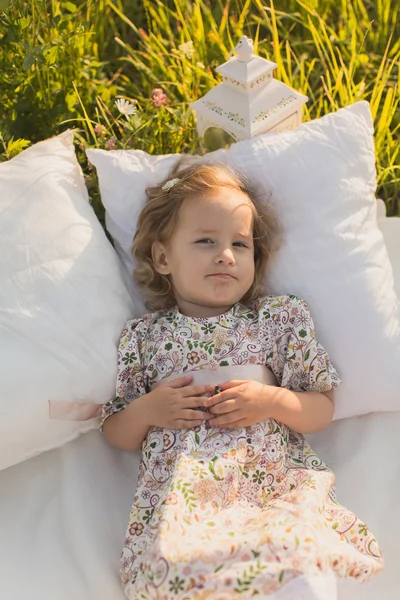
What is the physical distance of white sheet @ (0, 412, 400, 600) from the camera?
1.48 m

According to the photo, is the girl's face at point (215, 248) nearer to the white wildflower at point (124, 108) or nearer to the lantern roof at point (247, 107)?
the lantern roof at point (247, 107)

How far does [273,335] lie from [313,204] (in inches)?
14.3

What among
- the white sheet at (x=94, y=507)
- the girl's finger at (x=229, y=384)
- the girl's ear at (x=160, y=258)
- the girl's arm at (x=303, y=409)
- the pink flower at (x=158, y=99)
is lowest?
the white sheet at (x=94, y=507)

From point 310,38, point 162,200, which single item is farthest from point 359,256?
point 310,38

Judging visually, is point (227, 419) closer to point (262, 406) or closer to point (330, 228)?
point (262, 406)

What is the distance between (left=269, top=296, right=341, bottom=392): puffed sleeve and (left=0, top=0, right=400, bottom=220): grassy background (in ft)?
2.49

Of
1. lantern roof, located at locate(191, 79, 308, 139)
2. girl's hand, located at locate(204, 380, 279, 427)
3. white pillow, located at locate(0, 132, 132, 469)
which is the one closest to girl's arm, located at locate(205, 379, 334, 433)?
girl's hand, located at locate(204, 380, 279, 427)

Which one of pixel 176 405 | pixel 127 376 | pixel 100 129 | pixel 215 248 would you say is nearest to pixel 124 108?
pixel 100 129

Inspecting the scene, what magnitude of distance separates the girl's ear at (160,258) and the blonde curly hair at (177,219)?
0.05 ft

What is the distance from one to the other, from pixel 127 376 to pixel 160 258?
0.32m

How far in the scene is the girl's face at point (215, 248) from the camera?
1660 millimetres

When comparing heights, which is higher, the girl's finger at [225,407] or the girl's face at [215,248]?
the girl's face at [215,248]

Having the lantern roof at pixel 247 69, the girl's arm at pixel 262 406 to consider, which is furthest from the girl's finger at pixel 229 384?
the lantern roof at pixel 247 69

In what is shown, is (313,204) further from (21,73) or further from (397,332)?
(21,73)
